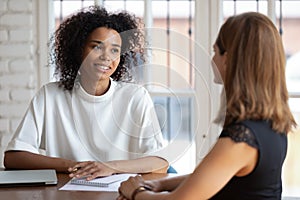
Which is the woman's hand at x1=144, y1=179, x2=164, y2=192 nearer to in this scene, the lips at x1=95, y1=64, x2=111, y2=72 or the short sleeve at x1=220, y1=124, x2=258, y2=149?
the short sleeve at x1=220, y1=124, x2=258, y2=149

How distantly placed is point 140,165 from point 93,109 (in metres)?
0.36

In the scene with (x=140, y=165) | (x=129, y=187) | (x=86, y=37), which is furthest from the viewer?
(x=86, y=37)

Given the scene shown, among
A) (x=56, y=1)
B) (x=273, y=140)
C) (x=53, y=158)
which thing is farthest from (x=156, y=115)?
(x=56, y=1)

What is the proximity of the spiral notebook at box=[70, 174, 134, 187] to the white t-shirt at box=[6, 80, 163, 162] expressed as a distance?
9.8 inches

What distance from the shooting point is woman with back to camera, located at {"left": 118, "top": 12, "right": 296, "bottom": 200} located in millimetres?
1399

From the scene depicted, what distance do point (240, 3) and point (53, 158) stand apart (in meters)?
1.63

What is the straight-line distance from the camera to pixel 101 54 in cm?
225

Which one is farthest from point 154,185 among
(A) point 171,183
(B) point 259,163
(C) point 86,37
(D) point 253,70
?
(C) point 86,37

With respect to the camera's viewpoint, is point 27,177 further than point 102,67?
No

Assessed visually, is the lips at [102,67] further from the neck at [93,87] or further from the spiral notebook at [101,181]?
the spiral notebook at [101,181]

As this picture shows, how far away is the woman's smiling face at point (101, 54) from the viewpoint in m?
2.26

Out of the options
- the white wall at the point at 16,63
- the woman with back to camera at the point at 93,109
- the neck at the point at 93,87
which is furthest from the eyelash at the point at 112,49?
the white wall at the point at 16,63

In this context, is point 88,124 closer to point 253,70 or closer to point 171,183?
point 171,183

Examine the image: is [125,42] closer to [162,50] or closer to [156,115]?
[162,50]
